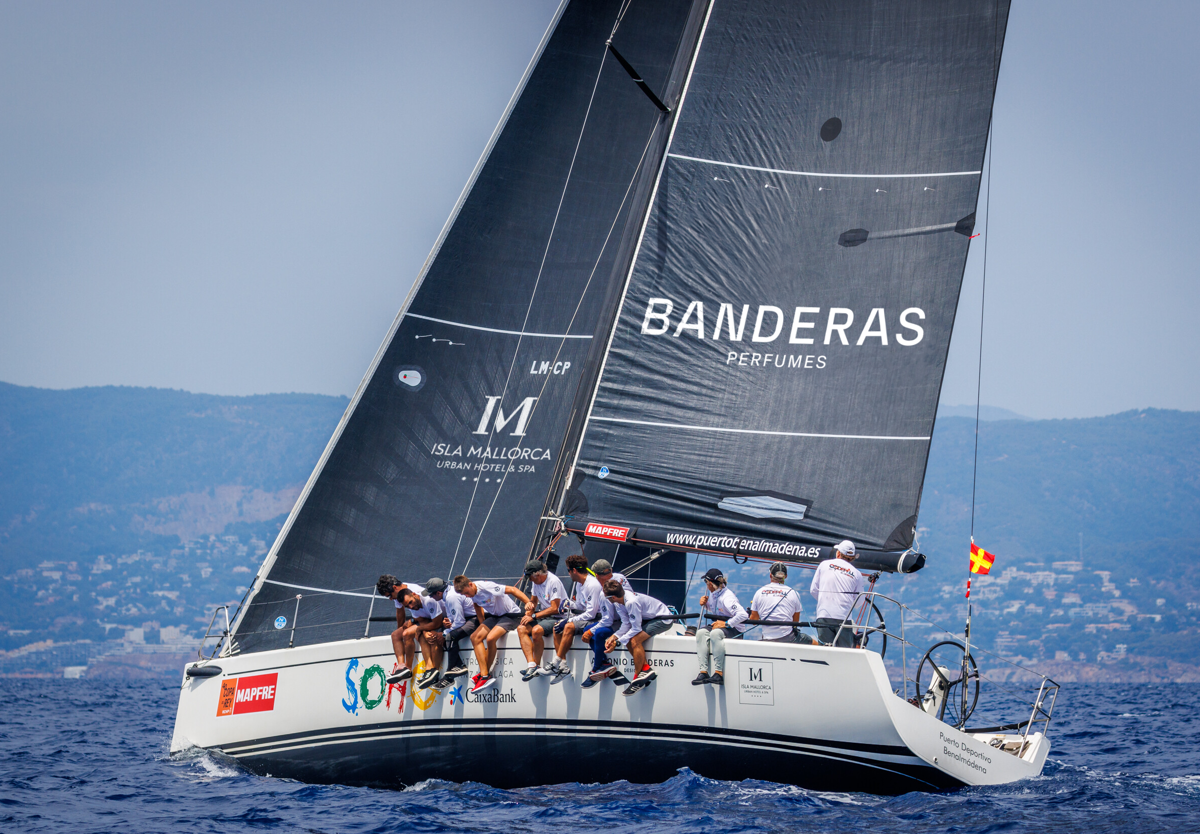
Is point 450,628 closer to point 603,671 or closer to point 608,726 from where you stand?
point 603,671

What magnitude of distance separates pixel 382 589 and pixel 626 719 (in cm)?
208

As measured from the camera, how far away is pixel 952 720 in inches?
374

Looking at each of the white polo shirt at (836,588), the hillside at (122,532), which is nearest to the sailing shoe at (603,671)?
the white polo shirt at (836,588)

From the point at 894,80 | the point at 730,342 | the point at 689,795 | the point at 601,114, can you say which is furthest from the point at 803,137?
the point at 689,795

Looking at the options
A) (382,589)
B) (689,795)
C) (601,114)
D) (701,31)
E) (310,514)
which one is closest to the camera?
(689,795)

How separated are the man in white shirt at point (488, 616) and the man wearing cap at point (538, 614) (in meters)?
0.11

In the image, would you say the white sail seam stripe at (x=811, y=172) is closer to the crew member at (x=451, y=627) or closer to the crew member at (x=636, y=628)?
the crew member at (x=636, y=628)

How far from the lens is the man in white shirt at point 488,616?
9.16 m

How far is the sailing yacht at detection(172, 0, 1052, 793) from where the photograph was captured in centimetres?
873

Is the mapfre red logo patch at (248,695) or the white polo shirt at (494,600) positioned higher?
the white polo shirt at (494,600)

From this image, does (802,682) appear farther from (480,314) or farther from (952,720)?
(480,314)

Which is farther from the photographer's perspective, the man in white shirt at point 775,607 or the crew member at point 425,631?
the man in white shirt at point 775,607

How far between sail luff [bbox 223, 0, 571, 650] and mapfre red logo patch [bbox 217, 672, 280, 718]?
32.1 inches

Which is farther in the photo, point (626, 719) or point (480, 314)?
point (480, 314)
